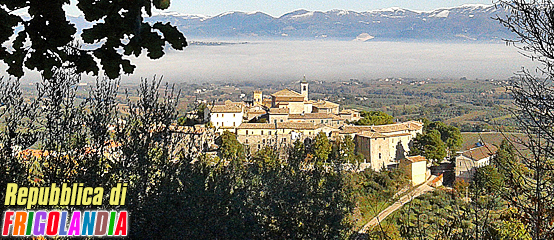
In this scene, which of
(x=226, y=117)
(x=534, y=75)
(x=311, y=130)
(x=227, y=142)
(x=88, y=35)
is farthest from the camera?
(x=226, y=117)

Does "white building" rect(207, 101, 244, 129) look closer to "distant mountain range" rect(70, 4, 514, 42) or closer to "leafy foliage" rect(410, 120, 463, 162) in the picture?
"leafy foliage" rect(410, 120, 463, 162)

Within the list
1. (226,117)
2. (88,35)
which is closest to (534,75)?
(88,35)

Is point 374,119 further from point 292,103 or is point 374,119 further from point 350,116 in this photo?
point 292,103

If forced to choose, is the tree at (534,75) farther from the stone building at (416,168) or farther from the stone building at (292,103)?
the stone building at (292,103)

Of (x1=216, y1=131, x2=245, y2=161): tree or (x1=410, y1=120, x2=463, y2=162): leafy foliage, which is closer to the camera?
(x1=216, y1=131, x2=245, y2=161): tree

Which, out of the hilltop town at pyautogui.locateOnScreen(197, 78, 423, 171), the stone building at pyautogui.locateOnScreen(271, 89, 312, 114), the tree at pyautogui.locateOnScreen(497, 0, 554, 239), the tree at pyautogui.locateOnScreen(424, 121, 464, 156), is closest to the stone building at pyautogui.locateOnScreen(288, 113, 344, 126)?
the hilltop town at pyautogui.locateOnScreen(197, 78, 423, 171)

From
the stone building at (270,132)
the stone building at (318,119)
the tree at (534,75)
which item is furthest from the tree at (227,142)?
the tree at (534,75)
